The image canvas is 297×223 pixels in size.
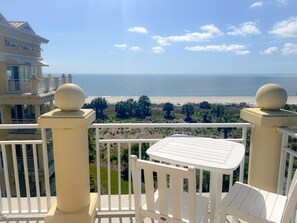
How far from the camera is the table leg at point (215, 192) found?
1.82 metres

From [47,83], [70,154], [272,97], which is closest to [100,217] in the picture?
[70,154]

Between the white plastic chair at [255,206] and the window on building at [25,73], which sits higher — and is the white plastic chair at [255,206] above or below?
below

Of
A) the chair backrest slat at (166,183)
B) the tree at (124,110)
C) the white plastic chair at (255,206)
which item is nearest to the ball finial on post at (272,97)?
the white plastic chair at (255,206)

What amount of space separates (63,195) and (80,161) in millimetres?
399

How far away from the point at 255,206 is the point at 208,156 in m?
0.52

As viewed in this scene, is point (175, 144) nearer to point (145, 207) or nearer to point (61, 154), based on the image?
point (145, 207)

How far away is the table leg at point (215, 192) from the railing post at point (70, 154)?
121cm

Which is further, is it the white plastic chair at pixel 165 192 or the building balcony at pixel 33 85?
the building balcony at pixel 33 85

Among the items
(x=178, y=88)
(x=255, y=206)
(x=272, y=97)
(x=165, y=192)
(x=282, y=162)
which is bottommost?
(x=178, y=88)

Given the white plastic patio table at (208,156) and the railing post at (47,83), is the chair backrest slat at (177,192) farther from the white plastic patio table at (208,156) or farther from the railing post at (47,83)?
the railing post at (47,83)

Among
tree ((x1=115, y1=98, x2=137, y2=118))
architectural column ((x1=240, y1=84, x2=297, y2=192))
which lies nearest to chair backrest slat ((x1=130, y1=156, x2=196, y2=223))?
architectural column ((x1=240, y1=84, x2=297, y2=192))

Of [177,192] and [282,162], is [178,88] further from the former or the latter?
[177,192]

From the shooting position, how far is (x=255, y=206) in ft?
5.90

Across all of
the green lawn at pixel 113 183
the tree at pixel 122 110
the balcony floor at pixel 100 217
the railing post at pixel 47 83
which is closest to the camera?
the balcony floor at pixel 100 217
